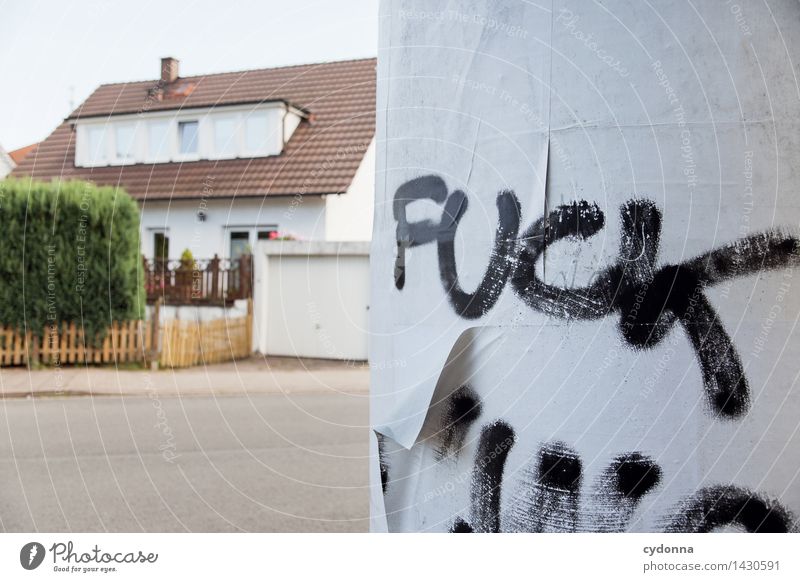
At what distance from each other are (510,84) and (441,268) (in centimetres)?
37

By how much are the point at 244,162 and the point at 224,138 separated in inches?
18.4

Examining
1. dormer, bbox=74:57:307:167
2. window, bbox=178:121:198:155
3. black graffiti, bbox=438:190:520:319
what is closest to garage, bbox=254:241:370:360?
dormer, bbox=74:57:307:167

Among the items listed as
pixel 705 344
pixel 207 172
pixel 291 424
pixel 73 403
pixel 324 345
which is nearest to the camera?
pixel 705 344

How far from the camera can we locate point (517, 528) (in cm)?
159

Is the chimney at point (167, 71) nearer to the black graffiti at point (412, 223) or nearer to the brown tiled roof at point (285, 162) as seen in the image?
the black graffiti at point (412, 223)

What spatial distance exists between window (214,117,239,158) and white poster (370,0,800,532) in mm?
10339

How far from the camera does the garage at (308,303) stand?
38.1 feet

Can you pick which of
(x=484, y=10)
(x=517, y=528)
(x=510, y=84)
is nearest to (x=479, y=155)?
(x=510, y=84)

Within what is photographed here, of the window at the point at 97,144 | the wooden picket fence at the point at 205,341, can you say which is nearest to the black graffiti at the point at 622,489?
the wooden picket fence at the point at 205,341

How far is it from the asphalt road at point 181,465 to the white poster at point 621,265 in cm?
156

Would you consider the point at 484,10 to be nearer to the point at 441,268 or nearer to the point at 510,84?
the point at 510,84

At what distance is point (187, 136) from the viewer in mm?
12344

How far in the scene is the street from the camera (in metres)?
3.87

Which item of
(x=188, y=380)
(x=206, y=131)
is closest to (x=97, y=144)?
(x=206, y=131)
